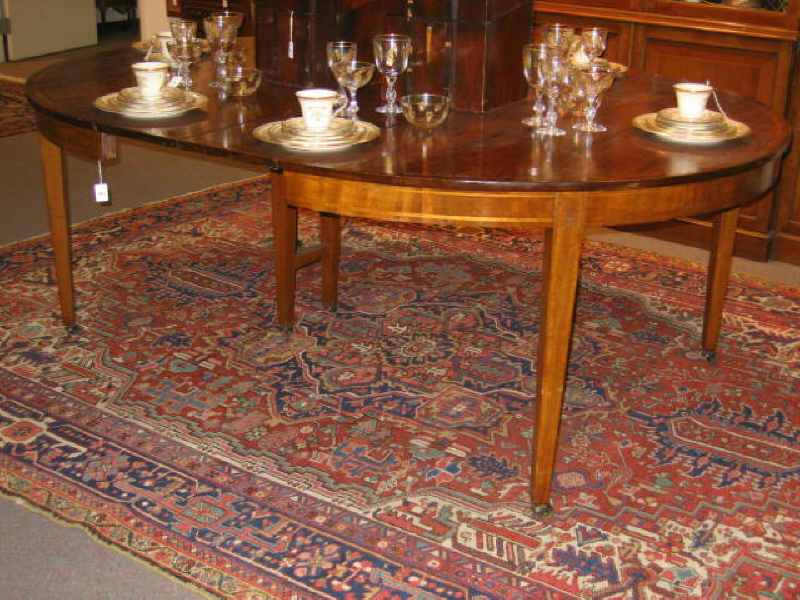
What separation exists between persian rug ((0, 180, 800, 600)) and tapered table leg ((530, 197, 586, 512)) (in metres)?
0.13

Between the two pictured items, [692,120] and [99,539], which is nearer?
[99,539]

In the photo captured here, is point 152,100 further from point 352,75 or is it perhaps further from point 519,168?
point 519,168

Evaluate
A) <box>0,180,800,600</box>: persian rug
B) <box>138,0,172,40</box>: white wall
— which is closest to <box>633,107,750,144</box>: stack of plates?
<box>0,180,800,600</box>: persian rug

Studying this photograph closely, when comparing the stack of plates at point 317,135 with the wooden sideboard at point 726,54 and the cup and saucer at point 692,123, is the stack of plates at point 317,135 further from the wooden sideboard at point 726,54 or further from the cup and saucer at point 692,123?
the wooden sideboard at point 726,54

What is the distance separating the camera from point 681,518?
220 cm

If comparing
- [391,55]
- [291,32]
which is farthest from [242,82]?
[391,55]

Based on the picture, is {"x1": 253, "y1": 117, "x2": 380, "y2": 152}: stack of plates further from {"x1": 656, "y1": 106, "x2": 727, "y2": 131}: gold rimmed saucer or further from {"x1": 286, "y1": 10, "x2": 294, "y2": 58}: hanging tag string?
{"x1": 656, "y1": 106, "x2": 727, "y2": 131}: gold rimmed saucer

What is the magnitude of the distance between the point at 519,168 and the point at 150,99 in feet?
3.36

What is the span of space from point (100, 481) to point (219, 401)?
1.48 feet

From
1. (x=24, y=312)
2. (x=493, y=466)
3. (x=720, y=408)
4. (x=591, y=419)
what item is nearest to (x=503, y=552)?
(x=493, y=466)

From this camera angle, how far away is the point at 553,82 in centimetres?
229

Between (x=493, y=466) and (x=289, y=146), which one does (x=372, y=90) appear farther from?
(x=493, y=466)

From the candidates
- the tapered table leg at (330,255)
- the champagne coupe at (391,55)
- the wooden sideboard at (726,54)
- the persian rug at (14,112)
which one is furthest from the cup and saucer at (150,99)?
the persian rug at (14,112)

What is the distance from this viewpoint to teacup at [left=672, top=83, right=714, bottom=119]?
7.32ft
